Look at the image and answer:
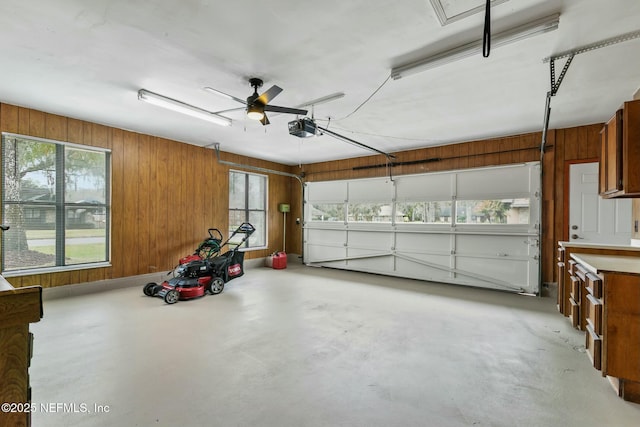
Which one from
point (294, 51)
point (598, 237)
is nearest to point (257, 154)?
point (294, 51)

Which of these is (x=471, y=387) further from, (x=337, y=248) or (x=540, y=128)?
(x=337, y=248)

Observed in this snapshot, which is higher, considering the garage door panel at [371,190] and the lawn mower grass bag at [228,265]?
the garage door panel at [371,190]

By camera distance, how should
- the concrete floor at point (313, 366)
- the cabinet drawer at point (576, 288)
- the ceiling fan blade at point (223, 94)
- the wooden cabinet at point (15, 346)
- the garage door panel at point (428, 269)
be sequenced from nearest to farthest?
the wooden cabinet at point (15, 346) → the concrete floor at point (313, 366) → the cabinet drawer at point (576, 288) → the ceiling fan blade at point (223, 94) → the garage door panel at point (428, 269)

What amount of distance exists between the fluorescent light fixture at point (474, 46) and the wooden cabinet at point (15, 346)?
120 inches

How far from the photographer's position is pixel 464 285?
5.48 meters

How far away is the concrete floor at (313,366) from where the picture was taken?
6.27 ft

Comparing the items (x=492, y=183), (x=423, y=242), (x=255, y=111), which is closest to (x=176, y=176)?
(x=255, y=111)

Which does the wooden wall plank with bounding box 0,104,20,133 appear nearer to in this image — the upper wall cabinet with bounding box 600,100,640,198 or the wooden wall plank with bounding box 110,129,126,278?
the wooden wall plank with bounding box 110,129,126,278

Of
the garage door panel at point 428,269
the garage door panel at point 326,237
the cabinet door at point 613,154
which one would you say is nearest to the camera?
the cabinet door at point 613,154

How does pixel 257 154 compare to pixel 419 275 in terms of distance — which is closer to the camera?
pixel 419 275

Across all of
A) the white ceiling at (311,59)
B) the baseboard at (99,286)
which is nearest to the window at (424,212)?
the white ceiling at (311,59)

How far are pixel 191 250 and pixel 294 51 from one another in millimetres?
4714

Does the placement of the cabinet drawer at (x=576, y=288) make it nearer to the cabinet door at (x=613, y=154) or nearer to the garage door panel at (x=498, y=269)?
the cabinet door at (x=613, y=154)

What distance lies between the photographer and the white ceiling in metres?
2.10
